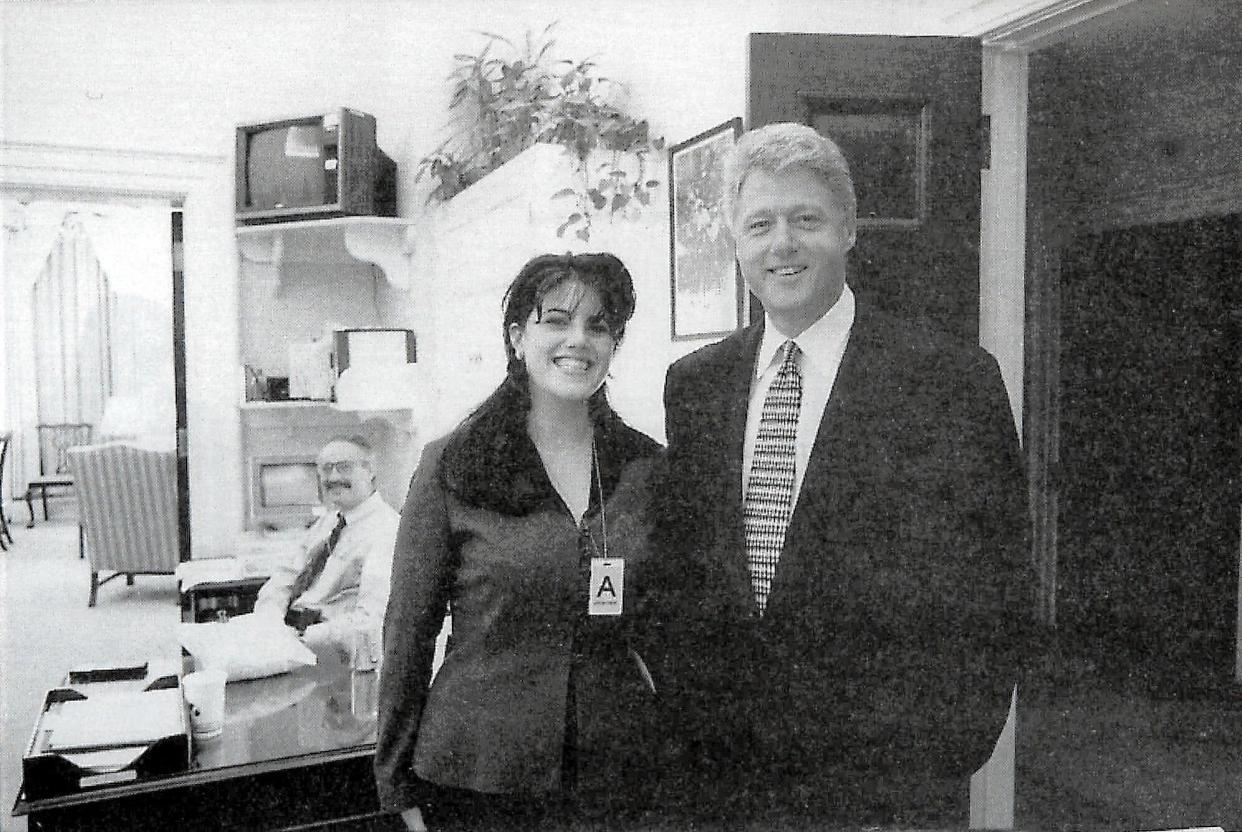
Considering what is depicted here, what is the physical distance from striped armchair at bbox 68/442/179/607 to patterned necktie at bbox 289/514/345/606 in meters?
0.15

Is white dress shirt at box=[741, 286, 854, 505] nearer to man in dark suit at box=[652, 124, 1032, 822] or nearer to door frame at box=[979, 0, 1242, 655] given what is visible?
man in dark suit at box=[652, 124, 1032, 822]

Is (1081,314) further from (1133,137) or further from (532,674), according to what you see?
(532,674)

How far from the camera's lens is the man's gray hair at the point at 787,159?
113 centimetres

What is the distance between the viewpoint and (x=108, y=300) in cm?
116

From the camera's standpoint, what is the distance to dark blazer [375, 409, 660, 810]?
3.40 feet

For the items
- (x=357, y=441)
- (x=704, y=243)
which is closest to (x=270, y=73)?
(x=357, y=441)

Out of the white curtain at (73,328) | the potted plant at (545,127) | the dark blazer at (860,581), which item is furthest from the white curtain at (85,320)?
the dark blazer at (860,581)

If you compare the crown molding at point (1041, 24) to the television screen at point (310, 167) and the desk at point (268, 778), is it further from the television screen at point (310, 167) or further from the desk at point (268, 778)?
the desk at point (268, 778)

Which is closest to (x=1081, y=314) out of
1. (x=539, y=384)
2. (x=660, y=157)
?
(x=660, y=157)

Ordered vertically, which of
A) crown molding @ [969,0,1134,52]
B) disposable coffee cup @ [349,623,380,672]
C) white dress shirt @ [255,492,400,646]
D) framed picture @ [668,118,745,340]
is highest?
crown molding @ [969,0,1134,52]

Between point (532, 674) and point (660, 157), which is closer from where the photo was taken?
point (532, 674)

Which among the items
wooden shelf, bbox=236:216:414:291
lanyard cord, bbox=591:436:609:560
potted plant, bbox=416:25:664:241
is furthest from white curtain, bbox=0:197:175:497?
lanyard cord, bbox=591:436:609:560

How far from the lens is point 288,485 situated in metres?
1.23

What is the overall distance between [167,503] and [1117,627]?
129 centimetres
